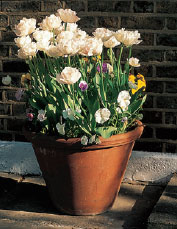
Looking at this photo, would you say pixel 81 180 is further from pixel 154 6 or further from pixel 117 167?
pixel 154 6

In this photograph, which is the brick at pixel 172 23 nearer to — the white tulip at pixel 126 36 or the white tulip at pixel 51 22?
the white tulip at pixel 126 36

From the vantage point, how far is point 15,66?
3.49 meters

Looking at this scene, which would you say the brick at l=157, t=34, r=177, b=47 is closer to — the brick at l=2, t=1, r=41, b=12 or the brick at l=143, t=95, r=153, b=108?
the brick at l=143, t=95, r=153, b=108

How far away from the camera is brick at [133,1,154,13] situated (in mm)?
3193

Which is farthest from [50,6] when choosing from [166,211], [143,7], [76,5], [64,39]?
[166,211]

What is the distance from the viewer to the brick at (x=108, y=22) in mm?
3266

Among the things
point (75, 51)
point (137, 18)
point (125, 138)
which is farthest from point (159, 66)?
point (75, 51)

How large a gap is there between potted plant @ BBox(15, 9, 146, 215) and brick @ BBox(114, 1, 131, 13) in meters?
0.48

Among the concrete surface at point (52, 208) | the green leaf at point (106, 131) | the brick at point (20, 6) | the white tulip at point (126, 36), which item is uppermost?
the brick at point (20, 6)

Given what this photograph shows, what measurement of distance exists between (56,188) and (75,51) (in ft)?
3.00

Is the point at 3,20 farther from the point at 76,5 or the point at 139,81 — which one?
the point at 139,81

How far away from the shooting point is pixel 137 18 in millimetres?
3229

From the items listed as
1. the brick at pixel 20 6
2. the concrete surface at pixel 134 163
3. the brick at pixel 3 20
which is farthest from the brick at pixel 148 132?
the brick at pixel 3 20

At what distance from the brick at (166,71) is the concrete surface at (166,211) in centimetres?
76
